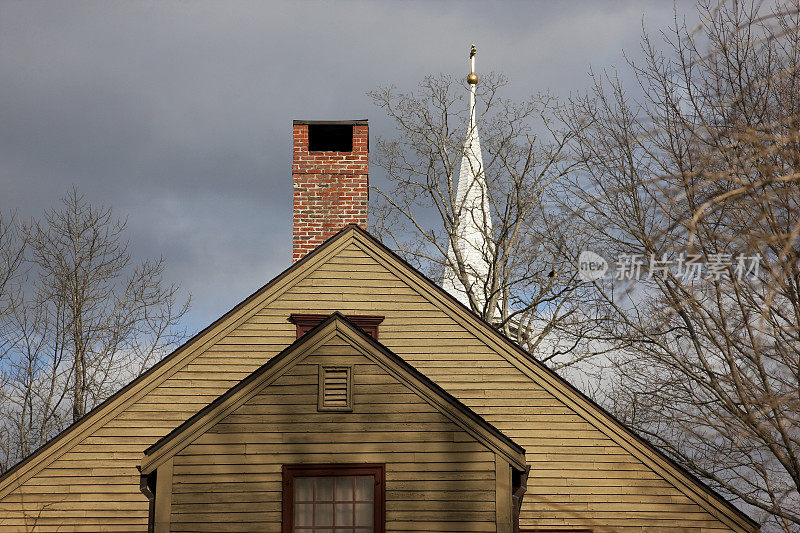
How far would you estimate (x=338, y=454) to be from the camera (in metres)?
10.9

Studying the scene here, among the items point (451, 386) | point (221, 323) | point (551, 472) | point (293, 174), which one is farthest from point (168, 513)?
point (293, 174)

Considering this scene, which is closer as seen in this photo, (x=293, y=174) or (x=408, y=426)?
(x=408, y=426)

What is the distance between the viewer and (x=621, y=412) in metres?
22.1

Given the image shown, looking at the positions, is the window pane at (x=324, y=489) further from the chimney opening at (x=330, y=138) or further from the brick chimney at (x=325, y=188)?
the chimney opening at (x=330, y=138)

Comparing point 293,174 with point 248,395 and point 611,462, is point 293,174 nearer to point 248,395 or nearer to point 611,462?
point 248,395

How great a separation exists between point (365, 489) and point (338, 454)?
1.91 ft

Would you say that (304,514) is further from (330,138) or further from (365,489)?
(330,138)

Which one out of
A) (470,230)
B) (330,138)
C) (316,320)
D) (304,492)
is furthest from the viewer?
(470,230)

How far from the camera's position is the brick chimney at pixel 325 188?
15.8 m

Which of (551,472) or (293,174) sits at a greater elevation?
(293,174)

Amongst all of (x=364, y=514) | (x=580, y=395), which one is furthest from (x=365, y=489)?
(x=580, y=395)

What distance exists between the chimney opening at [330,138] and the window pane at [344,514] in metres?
7.91

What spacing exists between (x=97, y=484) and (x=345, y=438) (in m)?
4.89

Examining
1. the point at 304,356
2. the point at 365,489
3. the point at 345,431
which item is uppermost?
the point at 304,356
